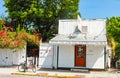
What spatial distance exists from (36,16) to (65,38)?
41.4ft

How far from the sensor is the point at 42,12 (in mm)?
36406

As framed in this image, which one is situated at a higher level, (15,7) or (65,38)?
(15,7)

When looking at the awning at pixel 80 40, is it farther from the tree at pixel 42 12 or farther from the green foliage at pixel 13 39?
the tree at pixel 42 12

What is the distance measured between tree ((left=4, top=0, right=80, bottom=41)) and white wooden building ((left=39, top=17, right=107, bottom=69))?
1070cm

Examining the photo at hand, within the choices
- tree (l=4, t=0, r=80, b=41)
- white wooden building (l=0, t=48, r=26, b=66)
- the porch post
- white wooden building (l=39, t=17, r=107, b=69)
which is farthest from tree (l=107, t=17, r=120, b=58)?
tree (l=4, t=0, r=80, b=41)

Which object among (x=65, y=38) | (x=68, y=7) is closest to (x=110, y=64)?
(x=65, y=38)

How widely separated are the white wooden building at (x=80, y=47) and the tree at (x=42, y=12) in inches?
421

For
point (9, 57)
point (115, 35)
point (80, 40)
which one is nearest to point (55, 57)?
point (80, 40)

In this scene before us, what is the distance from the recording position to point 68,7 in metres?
37.9

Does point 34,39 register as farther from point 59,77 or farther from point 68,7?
A: point 59,77

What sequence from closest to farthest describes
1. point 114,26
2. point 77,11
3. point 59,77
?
point 59,77
point 114,26
point 77,11

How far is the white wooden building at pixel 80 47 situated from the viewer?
24.5m

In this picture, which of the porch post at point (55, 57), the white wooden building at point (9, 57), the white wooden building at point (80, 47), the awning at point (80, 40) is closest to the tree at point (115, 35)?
the white wooden building at point (80, 47)

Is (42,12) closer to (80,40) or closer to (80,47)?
(80,47)
